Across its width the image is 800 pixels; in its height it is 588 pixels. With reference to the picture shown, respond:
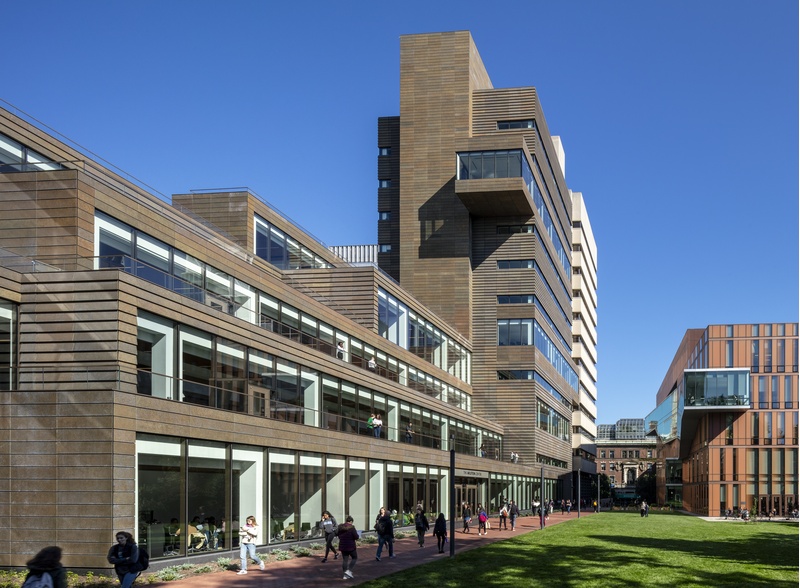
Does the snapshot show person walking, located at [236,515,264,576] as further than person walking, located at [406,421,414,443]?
No

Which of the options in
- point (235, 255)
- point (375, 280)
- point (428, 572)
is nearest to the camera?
point (428, 572)

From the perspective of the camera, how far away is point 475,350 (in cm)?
8506

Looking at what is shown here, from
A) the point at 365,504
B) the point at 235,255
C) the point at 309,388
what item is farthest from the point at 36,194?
the point at 365,504

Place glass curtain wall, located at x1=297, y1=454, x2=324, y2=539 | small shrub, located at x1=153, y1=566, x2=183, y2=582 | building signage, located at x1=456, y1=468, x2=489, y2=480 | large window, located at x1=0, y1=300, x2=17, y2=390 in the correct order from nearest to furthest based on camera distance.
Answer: small shrub, located at x1=153, y1=566, x2=183, y2=582 < large window, located at x1=0, y1=300, x2=17, y2=390 < glass curtain wall, located at x1=297, y1=454, x2=324, y2=539 < building signage, located at x1=456, y1=468, x2=489, y2=480

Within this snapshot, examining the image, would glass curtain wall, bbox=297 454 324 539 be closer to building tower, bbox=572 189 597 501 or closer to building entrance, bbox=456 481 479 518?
building entrance, bbox=456 481 479 518

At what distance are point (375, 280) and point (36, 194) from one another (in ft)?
92.4

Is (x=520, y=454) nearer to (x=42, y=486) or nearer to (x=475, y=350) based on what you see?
(x=475, y=350)

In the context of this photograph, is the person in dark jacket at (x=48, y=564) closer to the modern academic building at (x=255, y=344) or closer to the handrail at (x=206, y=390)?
the modern academic building at (x=255, y=344)

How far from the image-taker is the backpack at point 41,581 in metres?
13.7

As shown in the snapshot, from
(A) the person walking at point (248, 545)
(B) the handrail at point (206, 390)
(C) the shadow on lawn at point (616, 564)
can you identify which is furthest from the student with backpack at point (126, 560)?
(A) the person walking at point (248, 545)

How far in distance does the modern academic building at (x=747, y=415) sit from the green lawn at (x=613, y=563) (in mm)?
50899

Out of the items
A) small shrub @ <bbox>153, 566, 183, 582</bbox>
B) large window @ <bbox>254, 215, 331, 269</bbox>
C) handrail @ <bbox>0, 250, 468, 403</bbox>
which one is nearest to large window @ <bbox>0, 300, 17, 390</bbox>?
handrail @ <bbox>0, 250, 468, 403</bbox>

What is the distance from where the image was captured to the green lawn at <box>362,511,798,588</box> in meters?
28.9

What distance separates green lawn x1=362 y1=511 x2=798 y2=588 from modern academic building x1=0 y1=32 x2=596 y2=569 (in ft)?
22.7
